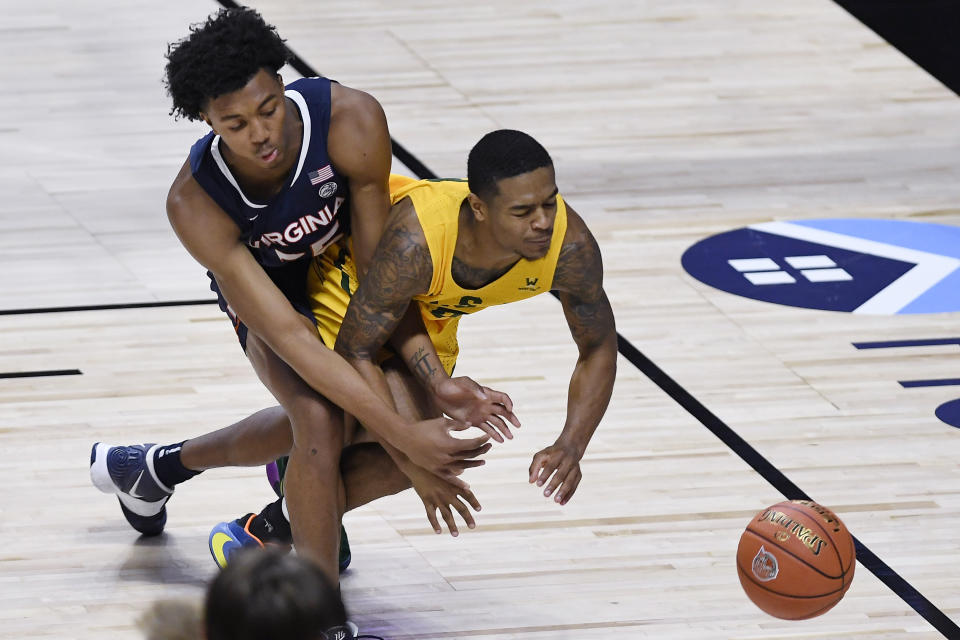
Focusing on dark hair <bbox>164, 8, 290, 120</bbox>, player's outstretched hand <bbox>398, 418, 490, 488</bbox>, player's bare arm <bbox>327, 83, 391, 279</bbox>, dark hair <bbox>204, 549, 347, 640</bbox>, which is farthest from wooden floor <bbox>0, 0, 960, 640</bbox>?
dark hair <bbox>204, 549, 347, 640</bbox>

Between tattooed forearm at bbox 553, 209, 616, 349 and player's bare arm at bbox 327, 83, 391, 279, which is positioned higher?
player's bare arm at bbox 327, 83, 391, 279

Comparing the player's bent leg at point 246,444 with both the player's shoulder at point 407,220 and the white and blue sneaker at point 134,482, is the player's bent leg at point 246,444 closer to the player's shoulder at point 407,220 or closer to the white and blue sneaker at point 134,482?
the white and blue sneaker at point 134,482

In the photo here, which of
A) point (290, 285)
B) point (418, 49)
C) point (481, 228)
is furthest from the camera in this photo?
point (418, 49)

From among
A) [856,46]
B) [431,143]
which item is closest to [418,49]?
[431,143]

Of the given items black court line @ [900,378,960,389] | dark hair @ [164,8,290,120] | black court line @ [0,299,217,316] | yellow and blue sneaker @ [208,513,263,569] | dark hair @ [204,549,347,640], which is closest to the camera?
dark hair @ [204,549,347,640]

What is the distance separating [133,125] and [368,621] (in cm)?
487

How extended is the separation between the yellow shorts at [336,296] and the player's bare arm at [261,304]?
24 centimetres

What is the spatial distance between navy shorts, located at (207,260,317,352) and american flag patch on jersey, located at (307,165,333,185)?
1.09 ft

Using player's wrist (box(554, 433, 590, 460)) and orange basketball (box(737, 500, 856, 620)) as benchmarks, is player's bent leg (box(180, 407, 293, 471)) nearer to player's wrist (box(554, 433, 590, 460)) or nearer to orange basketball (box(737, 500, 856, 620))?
player's wrist (box(554, 433, 590, 460))

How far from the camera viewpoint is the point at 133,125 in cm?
855

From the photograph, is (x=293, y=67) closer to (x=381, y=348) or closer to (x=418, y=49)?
(x=418, y=49)

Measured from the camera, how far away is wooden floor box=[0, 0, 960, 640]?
14.6ft

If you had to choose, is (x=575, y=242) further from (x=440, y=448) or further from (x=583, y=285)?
(x=440, y=448)

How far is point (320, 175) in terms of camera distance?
3939mm
